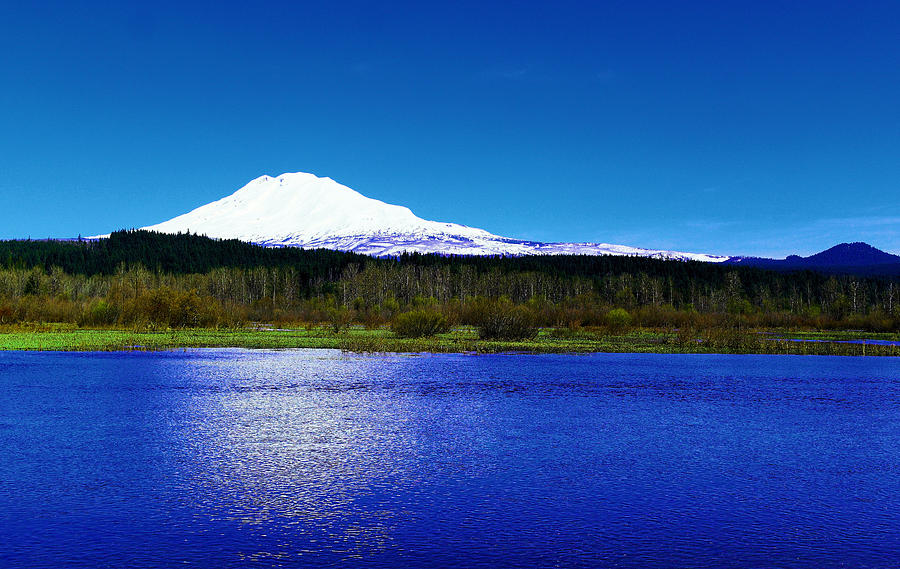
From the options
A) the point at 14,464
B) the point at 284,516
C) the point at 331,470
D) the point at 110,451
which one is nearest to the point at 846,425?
the point at 331,470

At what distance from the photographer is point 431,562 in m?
12.3

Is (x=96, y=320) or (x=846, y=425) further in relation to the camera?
(x=96, y=320)

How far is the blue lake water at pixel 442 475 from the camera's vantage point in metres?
13.0

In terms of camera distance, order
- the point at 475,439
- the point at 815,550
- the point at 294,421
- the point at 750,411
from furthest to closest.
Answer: the point at 750,411 < the point at 294,421 < the point at 475,439 < the point at 815,550

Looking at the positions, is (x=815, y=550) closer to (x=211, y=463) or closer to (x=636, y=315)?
(x=211, y=463)

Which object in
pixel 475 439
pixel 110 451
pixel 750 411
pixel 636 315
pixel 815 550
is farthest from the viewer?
pixel 636 315

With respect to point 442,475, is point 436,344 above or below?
above

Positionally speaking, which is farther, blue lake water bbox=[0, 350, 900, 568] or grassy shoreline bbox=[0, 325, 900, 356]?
grassy shoreline bbox=[0, 325, 900, 356]

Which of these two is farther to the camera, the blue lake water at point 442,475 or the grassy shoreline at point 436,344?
the grassy shoreline at point 436,344

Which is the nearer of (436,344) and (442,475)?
(442,475)

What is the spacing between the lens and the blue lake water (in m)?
13.0

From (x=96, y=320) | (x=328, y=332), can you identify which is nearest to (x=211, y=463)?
(x=328, y=332)

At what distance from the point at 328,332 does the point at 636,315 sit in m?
49.0

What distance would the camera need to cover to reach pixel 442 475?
18250 millimetres
